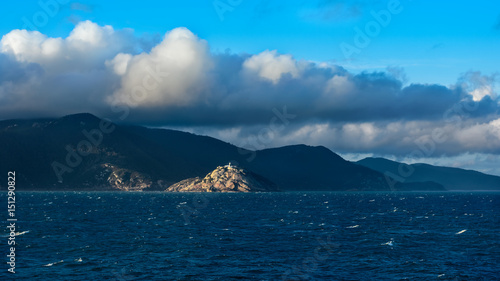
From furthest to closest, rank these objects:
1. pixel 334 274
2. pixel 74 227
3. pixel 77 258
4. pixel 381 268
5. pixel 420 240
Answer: pixel 74 227 → pixel 420 240 → pixel 77 258 → pixel 381 268 → pixel 334 274

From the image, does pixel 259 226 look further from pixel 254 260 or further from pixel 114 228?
pixel 254 260

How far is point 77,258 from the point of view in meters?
82.2

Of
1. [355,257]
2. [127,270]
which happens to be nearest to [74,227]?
[127,270]

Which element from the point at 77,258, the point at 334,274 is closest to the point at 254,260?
the point at 334,274

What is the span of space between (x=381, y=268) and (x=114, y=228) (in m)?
79.9

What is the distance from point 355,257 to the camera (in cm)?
8644

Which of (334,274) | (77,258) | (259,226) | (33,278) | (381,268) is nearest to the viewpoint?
(33,278)

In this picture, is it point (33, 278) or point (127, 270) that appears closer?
point (33, 278)

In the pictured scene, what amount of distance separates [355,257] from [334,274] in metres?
15.5

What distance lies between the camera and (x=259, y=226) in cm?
13775

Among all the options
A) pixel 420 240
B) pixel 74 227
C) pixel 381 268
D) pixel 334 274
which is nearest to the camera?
pixel 334 274

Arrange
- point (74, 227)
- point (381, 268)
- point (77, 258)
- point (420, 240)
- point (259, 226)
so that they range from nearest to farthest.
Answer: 1. point (381, 268)
2. point (77, 258)
3. point (420, 240)
4. point (74, 227)
5. point (259, 226)

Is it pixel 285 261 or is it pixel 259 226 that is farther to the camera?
pixel 259 226

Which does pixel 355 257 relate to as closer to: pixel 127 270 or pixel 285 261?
pixel 285 261
